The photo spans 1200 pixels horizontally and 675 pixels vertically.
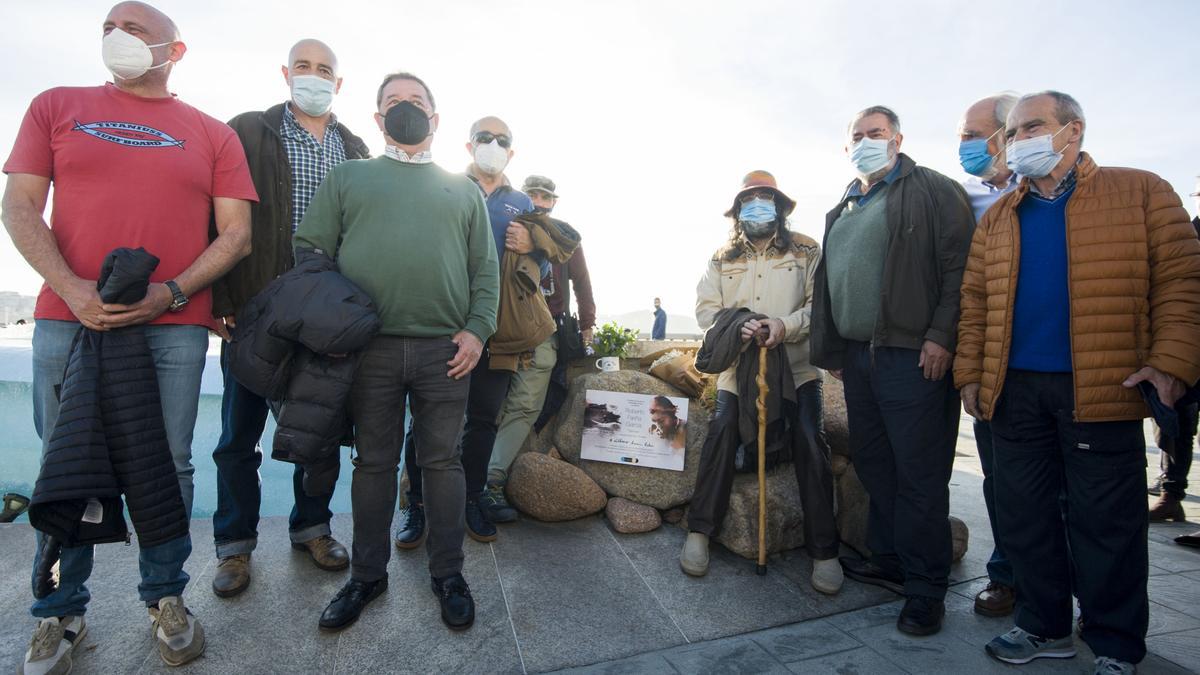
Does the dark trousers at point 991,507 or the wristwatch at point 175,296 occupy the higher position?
the wristwatch at point 175,296

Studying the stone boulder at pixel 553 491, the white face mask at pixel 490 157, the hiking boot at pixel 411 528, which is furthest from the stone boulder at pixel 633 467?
the white face mask at pixel 490 157

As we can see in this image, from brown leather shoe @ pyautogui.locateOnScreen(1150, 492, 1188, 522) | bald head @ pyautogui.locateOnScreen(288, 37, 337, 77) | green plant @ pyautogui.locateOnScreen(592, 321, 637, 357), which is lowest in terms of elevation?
brown leather shoe @ pyautogui.locateOnScreen(1150, 492, 1188, 522)

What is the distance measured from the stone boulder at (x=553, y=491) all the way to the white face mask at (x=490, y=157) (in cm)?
190

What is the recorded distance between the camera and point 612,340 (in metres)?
4.83

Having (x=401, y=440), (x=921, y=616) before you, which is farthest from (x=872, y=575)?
(x=401, y=440)

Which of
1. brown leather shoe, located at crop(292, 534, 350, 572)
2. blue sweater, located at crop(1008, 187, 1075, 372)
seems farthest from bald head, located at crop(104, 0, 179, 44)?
blue sweater, located at crop(1008, 187, 1075, 372)

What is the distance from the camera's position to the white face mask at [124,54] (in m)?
2.28

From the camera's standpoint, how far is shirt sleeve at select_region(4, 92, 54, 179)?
219 centimetres

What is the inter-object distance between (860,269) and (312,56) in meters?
2.97

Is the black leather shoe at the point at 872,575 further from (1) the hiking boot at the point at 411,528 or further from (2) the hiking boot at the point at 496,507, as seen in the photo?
(1) the hiking boot at the point at 411,528

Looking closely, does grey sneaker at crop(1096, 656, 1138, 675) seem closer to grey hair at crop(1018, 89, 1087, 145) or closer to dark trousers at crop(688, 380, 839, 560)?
dark trousers at crop(688, 380, 839, 560)

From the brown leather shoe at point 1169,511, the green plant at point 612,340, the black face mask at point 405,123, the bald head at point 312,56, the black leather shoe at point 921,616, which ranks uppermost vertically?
the bald head at point 312,56

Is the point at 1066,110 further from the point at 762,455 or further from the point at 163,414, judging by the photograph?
the point at 163,414

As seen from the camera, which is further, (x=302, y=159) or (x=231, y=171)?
(x=302, y=159)
